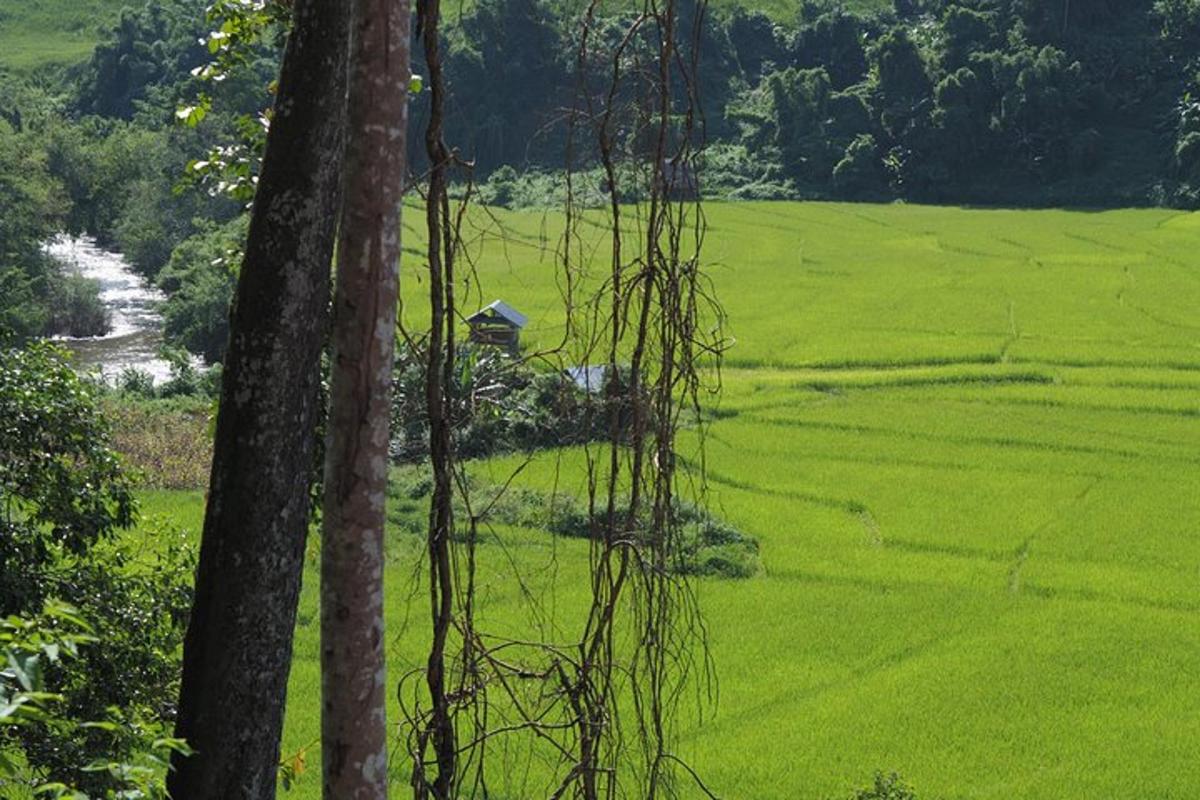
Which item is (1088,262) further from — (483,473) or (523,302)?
(483,473)

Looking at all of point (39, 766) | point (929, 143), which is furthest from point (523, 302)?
point (39, 766)

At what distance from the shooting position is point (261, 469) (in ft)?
13.4

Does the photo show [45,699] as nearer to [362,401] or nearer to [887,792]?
[362,401]

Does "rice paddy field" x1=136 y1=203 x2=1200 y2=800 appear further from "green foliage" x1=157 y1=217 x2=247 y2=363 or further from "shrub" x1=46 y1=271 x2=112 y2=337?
"shrub" x1=46 y1=271 x2=112 y2=337

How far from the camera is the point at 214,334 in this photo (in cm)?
2558

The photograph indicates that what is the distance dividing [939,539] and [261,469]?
11.6 meters

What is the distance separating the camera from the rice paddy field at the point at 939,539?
10.4 metres

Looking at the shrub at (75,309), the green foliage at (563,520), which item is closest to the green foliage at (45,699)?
the green foliage at (563,520)

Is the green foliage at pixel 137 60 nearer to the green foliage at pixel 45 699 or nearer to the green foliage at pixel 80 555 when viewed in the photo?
the green foliage at pixel 80 555

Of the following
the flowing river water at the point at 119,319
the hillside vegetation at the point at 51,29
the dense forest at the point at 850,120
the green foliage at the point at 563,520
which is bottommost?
the green foliage at the point at 563,520

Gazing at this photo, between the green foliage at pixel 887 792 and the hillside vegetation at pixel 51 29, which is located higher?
the hillside vegetation at pixel 51 29

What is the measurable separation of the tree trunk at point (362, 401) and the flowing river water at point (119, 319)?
65.4 feet

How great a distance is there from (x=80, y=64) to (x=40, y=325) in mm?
35042

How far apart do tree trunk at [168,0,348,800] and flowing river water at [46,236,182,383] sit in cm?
1900
